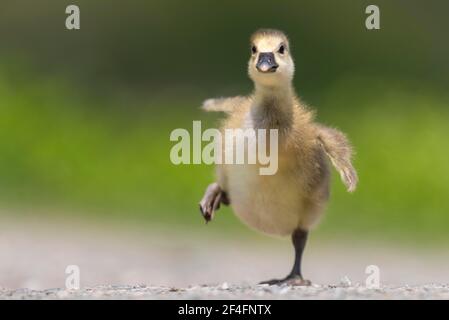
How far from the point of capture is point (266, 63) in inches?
234

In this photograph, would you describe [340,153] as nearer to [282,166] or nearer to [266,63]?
[282,166]

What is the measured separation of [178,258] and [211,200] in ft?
8.87

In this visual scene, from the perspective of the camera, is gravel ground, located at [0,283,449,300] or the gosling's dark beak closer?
gravel ground, located at [0,283,449,300]

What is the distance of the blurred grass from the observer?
404 inches

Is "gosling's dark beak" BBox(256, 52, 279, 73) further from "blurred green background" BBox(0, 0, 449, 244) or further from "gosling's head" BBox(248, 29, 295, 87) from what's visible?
"blurred green background" BBox(0, 0, 449, 244)

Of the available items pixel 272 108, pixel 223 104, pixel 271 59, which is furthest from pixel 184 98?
pixel 271 59

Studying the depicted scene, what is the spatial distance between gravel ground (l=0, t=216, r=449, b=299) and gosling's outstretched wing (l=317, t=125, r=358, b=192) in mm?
962

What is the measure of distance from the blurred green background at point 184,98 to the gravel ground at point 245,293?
4.56 m

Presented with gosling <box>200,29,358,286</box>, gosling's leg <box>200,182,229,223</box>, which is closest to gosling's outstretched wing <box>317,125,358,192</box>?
gosling <box>200,29,358,286</box>

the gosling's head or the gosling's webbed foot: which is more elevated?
the gosling's head

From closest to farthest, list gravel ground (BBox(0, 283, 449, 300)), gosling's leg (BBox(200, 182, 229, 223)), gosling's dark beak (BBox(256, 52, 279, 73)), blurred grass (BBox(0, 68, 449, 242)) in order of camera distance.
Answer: gravel ground (BBox(0, 283, 449, 300)) → gosling's dark beak (BBox(256, 52, 279, 73)) → gosling's leg (BBox(200, 182, 229, 223)) → blurred grass (BBox(0, 68, 449, 242))

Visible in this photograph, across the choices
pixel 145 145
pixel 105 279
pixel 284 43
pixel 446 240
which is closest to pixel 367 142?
pixel 446 240

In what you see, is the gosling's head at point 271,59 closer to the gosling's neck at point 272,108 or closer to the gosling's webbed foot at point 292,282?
the gosling's neck at point 272,108

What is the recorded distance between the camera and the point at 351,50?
39.0ft
